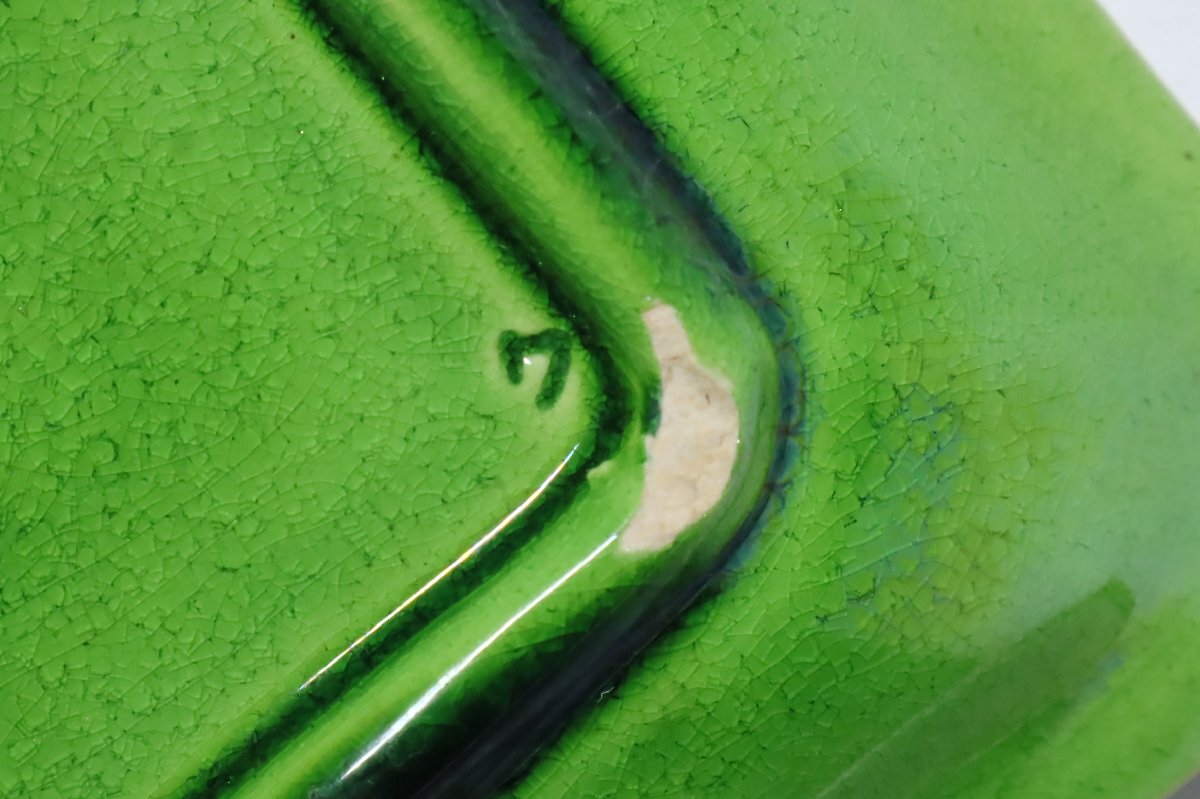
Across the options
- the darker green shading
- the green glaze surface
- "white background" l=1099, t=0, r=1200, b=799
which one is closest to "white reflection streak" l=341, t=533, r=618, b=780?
the green glaze surface

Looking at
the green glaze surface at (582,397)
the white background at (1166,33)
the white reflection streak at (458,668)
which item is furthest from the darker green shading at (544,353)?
the white background at (1166,33)

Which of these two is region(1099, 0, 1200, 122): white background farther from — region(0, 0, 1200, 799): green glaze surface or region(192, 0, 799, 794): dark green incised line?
region(192, 0, 799, 794): dark green incised line

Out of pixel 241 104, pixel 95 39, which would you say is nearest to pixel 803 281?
pixel 241 104

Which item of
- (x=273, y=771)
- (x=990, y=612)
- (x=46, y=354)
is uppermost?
(x=46, y=354)

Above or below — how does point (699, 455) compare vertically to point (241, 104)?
below

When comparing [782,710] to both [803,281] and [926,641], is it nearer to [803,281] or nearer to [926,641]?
[926,641]

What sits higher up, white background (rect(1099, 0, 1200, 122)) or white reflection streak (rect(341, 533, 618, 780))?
white background (rect(1099, 0, 1200, 122))
